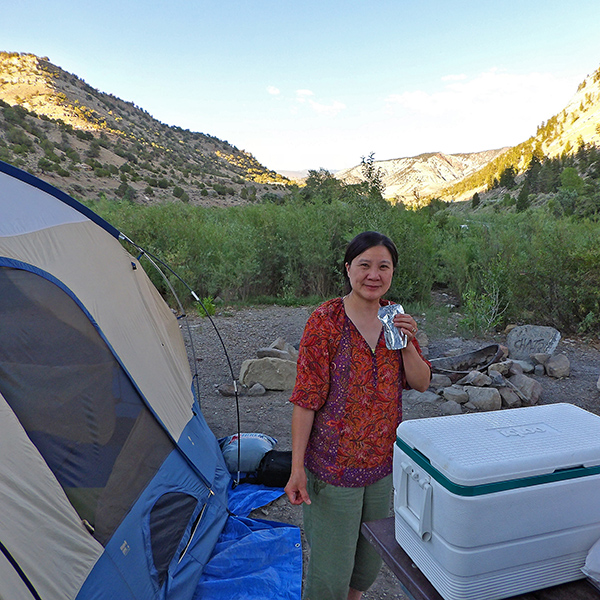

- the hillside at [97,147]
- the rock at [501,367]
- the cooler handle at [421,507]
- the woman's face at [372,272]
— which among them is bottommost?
the rock at [501,367]

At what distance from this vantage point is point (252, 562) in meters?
2.55

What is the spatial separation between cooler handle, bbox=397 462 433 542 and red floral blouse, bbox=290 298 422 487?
0.44m

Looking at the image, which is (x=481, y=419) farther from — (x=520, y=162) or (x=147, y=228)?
(x=520, y=162)

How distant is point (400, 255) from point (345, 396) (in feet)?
23.6

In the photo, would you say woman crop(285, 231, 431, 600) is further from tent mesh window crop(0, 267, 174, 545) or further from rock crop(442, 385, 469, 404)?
rock crop(442, 385, 469, 404)

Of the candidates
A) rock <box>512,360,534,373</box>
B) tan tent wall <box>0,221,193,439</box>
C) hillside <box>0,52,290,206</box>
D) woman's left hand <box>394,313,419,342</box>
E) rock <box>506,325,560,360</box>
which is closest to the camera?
woman's left hand <box>394,313,419,342</box>

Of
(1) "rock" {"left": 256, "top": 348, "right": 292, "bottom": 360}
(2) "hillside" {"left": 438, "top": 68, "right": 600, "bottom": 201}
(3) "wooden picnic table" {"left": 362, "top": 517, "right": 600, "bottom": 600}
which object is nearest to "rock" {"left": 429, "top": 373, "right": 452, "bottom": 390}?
(1) "rock" {"left": 256, "top": 348, "right": 292, "bottom": 360}

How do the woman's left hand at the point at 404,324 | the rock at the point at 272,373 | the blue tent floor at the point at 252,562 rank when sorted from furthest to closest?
the rock at the point at 272,373, the blue tent floor at the point at 252,562, the woman's left hand at the point at 404,324

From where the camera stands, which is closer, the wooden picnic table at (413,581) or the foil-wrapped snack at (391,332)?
the wooden picnic table at (413,581)

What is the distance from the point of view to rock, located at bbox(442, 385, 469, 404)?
14.7 feet

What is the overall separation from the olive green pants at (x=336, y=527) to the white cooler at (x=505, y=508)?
54 centimetres

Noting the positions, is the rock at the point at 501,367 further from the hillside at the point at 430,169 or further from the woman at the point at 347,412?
the hillside at the point at 430,169

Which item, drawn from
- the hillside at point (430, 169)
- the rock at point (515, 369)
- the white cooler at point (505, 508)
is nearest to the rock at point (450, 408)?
the rock at point (515, 369)

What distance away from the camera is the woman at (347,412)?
5.19 ft
